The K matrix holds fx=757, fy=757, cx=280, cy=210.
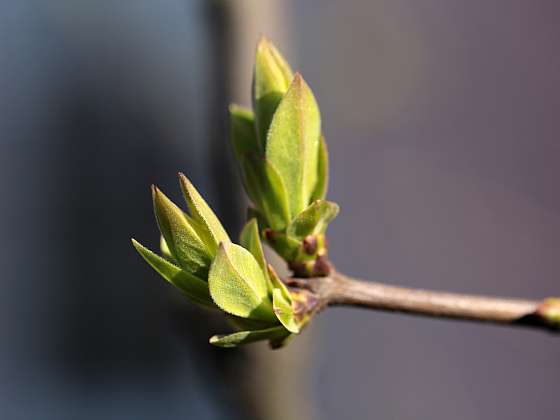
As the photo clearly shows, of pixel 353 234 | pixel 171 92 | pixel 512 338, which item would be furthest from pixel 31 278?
pixel 512 338

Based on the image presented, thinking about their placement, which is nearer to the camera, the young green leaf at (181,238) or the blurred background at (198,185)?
the young green leaf at (181,238)

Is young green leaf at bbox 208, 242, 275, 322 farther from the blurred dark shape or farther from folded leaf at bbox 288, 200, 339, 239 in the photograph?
the blurred dark shape

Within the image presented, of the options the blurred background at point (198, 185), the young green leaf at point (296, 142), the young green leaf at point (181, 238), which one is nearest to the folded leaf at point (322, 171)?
the young green leaf at point (296, 142)

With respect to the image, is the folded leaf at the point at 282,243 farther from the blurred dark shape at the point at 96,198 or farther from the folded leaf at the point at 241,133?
the blurred dark shape at the point at 96,198

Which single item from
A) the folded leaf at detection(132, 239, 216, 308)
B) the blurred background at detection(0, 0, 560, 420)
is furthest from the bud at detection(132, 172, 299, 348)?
the blurred background at detection(0, 0, 560, 420)

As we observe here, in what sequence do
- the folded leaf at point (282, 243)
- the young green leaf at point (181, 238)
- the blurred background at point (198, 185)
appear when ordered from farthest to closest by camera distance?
the blurred background at point (198, 185) < the folded leaf at point (282, 243) < the young green leaf at point (181, 238)

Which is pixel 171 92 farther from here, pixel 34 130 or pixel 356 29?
pixel 356 29
